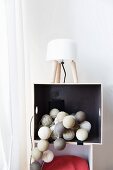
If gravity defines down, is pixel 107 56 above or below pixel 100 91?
above

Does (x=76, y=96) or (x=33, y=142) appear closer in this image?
(x=33, y=142)

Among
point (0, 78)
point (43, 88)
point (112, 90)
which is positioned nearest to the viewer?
point (0, 78)

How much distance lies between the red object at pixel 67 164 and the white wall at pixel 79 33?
1.33 ft

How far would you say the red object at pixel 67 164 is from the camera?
1.12 m

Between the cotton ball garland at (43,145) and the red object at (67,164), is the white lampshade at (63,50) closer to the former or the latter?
the cotton ball garland at (43,145)

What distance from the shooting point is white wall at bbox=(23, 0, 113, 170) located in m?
1.28

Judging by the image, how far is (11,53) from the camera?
1.02 m

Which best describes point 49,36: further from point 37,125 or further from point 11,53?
point 37,125

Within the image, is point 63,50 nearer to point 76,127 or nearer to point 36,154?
point 76,127

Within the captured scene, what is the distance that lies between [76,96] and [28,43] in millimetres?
388

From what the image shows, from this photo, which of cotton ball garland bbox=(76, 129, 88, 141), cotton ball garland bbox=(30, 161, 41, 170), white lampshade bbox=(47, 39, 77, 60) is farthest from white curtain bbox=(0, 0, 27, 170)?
cotton ball garland bbox=(76, 129, 88, 141)

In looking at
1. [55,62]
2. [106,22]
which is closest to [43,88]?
[55,62]

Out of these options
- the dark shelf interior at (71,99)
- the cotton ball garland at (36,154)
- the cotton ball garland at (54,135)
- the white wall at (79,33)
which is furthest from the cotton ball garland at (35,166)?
the white wall at (79,33)

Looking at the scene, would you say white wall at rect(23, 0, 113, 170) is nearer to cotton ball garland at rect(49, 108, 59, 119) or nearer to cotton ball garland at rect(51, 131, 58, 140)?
cotton ball garland at rect(49, 108, 59, 119)
